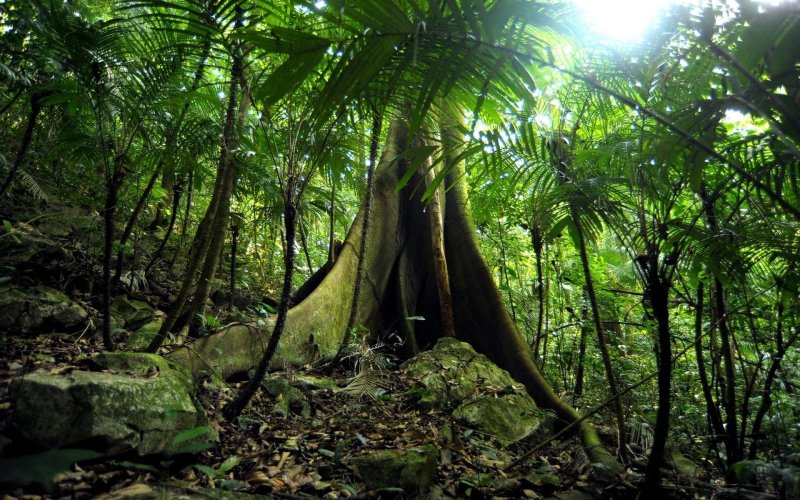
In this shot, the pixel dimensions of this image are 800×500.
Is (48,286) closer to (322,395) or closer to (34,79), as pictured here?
(34,79)

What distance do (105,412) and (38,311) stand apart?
1933mm

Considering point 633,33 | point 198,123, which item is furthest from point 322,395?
point 633,33

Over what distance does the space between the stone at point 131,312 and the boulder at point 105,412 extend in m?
1.65

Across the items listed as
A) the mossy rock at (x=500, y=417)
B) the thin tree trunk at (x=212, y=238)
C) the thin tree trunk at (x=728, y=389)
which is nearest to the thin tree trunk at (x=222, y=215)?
the thin tree trunk at (x=212, y=238)

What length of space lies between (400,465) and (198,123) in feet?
9.02

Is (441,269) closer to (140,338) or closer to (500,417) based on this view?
(500,417)

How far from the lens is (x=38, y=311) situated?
3.01 metres

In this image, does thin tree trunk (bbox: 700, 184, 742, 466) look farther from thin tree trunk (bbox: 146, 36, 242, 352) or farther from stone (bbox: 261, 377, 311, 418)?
thin tree trunk (bbox: 146, 36, 242, 352)

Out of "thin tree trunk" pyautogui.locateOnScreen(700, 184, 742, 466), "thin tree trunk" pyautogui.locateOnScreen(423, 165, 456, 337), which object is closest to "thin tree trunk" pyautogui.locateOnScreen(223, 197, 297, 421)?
"thin tree trunk" pyautogui.locateOnScreen(700, 184, 742, 466)

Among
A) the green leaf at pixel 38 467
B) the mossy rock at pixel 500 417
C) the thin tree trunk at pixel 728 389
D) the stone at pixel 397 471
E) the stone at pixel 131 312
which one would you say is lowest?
the stone at pixel 397 471

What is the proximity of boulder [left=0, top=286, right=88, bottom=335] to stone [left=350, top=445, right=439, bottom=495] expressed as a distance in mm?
2548

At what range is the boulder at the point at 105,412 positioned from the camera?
159 cm

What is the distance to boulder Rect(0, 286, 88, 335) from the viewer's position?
287cm

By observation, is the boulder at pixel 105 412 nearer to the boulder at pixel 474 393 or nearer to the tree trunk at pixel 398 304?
the tree trunk at pixel 398 304
